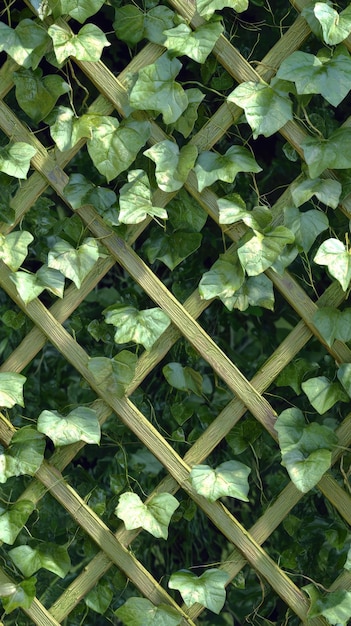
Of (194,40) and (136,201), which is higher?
(194,40)

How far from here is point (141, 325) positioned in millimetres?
1401

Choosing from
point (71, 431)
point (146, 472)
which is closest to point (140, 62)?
point (71, 431)

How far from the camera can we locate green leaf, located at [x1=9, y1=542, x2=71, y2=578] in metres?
1.46

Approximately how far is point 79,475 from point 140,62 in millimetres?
846

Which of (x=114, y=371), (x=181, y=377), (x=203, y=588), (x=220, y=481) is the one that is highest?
(x=114, y=371)

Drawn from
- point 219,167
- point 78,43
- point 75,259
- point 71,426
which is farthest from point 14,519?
point 78,43

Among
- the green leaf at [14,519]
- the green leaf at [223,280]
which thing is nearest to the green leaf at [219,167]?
the green leaf at [223,280]

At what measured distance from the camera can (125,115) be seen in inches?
53.9

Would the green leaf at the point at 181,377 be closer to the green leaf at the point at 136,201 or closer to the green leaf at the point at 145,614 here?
the green leaf at the point at 136,201

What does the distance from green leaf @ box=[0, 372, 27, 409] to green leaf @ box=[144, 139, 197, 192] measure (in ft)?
1.27

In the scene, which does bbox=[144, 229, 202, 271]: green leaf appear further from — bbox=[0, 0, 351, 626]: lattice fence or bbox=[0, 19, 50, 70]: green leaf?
bbox=[0, 19, 50, 70]: green leaf

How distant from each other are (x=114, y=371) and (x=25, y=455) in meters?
Result: 0.20

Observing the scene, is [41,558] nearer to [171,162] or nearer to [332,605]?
[332,605]

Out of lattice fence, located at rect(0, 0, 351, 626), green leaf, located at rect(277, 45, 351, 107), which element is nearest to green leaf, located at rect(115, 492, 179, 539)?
lattice fence, located at rect(0, 0, 351, 626)
